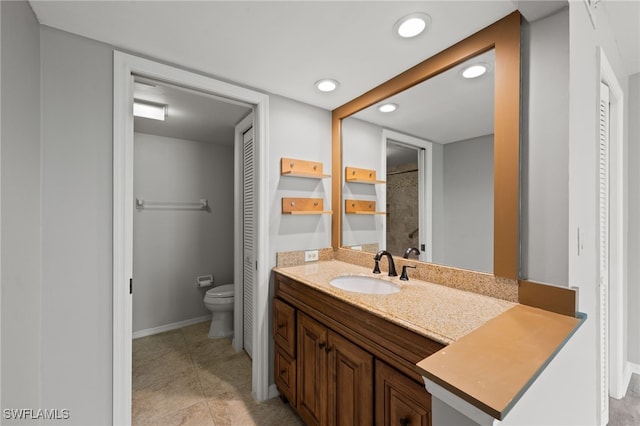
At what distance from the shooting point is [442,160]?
1.58 meters

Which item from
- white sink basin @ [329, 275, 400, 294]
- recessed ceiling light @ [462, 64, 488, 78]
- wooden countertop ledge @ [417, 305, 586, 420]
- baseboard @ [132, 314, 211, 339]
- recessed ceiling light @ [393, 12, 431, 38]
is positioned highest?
recessed ceiling light @ [393, 12, 431, 38]

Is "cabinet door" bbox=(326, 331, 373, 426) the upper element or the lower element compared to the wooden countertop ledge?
lower

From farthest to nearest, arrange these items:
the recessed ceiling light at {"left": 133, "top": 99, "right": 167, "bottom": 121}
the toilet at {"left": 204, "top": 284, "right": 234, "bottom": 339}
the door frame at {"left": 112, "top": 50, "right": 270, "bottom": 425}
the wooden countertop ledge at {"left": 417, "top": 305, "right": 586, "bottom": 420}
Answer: the toilet at {"left": 204, "top": 284, "right": 234, "bottom": 339}, the recessed ceiling light at {"left": 133, "top": 99, "right": 167, "bottom": 121}, the door frame at {"left": 112, "top": 50, "right": 270, "bottom": 425}, the wooden countertop ledge at {"left": 417, "top": 305, "right": 586, "bottom": 420}

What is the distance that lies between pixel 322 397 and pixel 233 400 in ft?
2.93

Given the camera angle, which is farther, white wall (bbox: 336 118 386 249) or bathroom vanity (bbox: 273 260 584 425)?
white wall (bbox: 336 118 386 249)

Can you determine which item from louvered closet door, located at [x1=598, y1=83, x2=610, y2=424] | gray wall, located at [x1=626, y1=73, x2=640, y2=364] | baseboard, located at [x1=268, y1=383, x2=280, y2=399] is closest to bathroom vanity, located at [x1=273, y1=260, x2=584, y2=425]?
baseboard, located at [x1=268, y1=383, x2=280, y2=399]

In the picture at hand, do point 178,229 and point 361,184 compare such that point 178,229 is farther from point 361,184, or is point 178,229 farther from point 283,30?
point 283,30

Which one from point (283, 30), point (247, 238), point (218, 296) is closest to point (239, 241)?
point (247, 238)

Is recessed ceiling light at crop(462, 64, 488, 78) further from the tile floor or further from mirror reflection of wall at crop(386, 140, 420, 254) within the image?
the tile floor

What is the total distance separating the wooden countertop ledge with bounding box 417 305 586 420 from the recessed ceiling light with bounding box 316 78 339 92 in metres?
1.63

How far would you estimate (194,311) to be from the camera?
3250 mm

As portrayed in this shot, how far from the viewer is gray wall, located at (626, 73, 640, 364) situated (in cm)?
202

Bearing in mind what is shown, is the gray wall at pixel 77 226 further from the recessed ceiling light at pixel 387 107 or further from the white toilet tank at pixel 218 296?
the recessed ceiling light at pixel 387 107

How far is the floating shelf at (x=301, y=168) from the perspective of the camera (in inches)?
78.2
